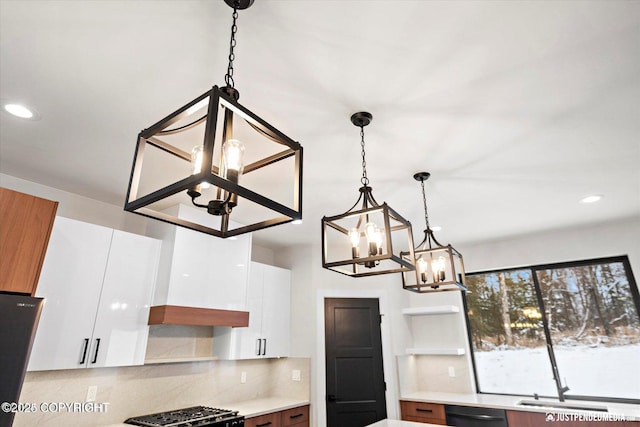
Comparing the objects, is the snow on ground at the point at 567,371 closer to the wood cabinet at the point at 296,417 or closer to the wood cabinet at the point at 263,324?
the wood cabinet at the point at 296,417

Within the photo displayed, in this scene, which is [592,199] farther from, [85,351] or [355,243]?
[85,351]

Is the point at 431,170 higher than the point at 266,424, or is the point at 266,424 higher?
the point at 431,170

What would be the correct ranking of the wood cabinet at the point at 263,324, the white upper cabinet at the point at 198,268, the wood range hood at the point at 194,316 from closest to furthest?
1. the wood range hood at the point at 194,316
2. the white upper cabinet at the point at 198,268
3. the wood cabinet at the point at 263,324

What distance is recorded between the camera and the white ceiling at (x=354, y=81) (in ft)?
4.61

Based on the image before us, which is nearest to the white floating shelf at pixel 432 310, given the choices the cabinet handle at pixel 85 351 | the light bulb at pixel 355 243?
the light bulb at pixel 355 243

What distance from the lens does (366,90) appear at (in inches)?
71.2

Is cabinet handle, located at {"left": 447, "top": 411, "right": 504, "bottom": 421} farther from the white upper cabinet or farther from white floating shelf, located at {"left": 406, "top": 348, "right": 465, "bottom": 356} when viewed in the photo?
the white upper cabinet

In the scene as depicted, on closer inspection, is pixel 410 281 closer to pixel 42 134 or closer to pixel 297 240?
pixel 297 240

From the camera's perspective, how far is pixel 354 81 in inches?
68.8

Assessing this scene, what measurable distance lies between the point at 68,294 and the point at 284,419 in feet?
7.63

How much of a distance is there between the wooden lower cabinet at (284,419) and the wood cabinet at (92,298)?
3.93 ft

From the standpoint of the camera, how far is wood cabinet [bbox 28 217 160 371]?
2416 millimetres

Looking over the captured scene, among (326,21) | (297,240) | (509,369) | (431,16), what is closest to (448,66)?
(431,16)

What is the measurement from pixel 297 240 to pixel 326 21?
10.5 feet
